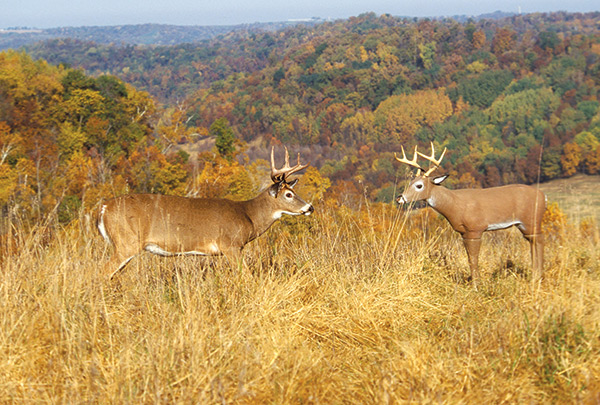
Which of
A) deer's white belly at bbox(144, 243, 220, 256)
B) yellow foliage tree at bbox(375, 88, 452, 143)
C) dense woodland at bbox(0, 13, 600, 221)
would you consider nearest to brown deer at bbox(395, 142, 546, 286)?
deer's white belly at bbox(144, 243, 220, 256)

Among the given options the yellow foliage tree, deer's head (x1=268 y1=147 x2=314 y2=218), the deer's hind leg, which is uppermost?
deer's head (x1=268 y1=147 x2=314 y2=218)

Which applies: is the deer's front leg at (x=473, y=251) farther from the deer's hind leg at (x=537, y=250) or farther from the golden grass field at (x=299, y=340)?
the deer's hind leg at (x=537, y=250)

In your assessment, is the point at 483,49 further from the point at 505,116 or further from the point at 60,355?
the point at 60,355

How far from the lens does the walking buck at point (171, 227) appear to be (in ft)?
17.7

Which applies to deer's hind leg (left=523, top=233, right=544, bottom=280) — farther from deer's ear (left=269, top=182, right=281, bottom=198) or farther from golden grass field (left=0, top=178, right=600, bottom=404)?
deer's ear (left=269, top=182, right=281, bottom=198)

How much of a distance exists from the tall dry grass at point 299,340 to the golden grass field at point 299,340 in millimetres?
12

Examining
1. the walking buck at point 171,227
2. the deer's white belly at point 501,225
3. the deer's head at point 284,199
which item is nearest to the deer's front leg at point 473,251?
the deer's white belly at point 501,225

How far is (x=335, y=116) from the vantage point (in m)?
115

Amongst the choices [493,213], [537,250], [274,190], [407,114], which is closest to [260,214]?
[274,190]

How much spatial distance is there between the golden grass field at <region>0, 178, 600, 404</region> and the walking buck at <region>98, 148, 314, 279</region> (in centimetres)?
57

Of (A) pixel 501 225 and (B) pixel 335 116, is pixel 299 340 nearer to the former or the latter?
(A) pixel 501 225

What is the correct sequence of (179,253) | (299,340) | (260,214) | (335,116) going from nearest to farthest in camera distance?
(299,340), (179,253), (260,214), (335,116)

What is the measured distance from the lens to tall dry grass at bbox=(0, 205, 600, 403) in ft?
10.4

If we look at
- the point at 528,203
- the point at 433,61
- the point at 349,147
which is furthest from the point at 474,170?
the point at 528,203
